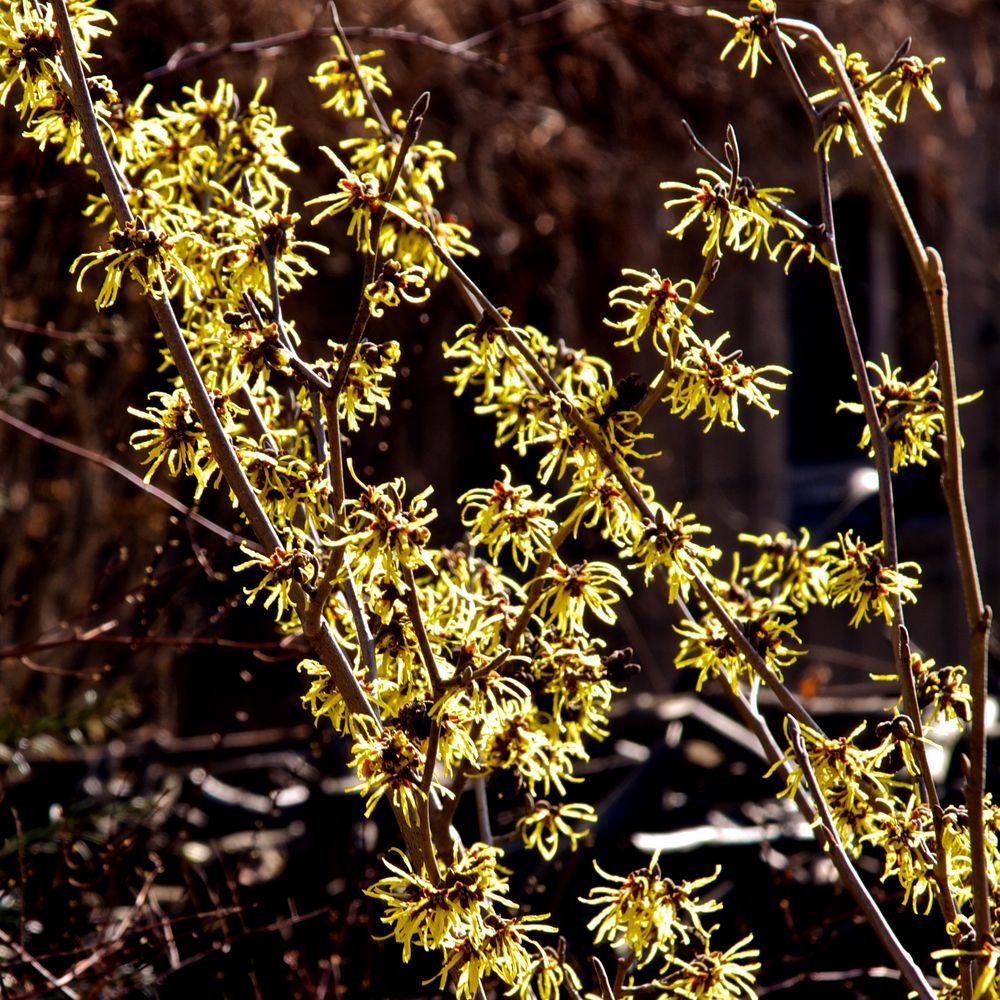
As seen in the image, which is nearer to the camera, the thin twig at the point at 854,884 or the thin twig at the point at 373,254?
the thin twig at the point at 373,254

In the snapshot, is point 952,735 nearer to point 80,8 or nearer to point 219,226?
point 219,226

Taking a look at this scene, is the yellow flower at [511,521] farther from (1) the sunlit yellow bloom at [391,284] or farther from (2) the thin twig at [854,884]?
(2) the thin twig at [854,884]

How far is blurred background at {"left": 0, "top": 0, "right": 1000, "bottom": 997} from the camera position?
2391 millimetres

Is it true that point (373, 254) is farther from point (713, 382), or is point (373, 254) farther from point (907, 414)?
point (907, 414)

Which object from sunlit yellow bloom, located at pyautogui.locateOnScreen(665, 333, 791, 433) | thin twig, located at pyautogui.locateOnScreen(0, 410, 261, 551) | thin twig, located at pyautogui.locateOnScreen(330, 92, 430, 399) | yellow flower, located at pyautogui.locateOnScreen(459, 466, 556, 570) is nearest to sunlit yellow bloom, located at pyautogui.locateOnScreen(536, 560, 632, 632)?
yellow flower, located at pyautogui.locateOnScreen(459, 466, 556, 570)

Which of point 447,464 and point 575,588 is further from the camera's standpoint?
point 447,464

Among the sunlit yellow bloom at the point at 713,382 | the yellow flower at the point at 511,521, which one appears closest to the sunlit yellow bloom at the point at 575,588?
the yellow flower at the point at 511,521

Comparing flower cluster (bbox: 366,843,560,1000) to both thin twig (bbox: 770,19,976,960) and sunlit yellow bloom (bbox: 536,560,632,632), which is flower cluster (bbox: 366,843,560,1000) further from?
thin twig (bbox: 770,19,976,960)

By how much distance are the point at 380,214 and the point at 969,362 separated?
5.21 meters

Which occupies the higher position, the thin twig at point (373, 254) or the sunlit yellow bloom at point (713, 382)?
the thin twig at point (373, 254)

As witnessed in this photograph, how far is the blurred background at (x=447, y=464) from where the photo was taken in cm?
239

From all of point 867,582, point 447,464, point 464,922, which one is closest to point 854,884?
point 867,582

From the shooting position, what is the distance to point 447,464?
19.6 ft

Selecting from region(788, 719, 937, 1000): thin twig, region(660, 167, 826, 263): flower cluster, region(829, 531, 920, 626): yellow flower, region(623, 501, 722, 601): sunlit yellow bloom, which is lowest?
region(788, 719, 937, 1000): thin twig
